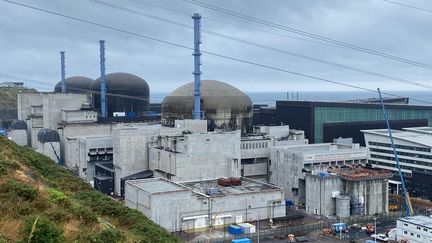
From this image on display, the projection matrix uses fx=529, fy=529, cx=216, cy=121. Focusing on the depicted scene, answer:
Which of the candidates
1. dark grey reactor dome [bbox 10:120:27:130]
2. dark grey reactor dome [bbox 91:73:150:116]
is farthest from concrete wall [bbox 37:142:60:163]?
dark grey reactor dome [bbox 91:73:150:116]

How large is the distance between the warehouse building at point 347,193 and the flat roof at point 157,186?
14.8 m

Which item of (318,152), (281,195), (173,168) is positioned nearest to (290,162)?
(318,152)

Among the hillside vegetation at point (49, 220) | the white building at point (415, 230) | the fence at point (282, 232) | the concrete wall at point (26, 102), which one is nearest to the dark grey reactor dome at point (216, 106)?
the fence at point (282, 232)

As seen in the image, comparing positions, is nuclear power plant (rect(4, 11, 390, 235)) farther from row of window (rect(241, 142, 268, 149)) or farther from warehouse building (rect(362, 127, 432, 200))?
warehouse building (rect(362, 127, 432, 200))

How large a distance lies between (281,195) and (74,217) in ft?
129

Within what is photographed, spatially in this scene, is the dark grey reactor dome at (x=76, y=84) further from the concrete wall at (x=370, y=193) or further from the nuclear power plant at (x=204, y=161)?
the concrete wall at (x=370, y=193)

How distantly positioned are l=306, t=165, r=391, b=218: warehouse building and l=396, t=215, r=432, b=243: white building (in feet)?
Answer: 32.3

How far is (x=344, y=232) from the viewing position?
49250mm

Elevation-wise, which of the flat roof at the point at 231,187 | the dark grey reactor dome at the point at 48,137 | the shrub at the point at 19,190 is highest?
the shrub at the point at 19,190

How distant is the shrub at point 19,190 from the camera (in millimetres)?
15703

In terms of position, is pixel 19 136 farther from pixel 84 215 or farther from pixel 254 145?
pixel 84 215

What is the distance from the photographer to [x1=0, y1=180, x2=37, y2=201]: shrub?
15703mm

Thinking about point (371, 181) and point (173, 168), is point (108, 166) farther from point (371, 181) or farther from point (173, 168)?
point (371, 181)

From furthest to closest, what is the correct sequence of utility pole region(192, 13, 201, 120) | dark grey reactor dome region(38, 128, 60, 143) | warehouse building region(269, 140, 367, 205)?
dark grey reactor dome region(38, 128, 60, 143), utility pole region(192, 13, 201, 120), warehouse building region(269, 140, 367, 205)
